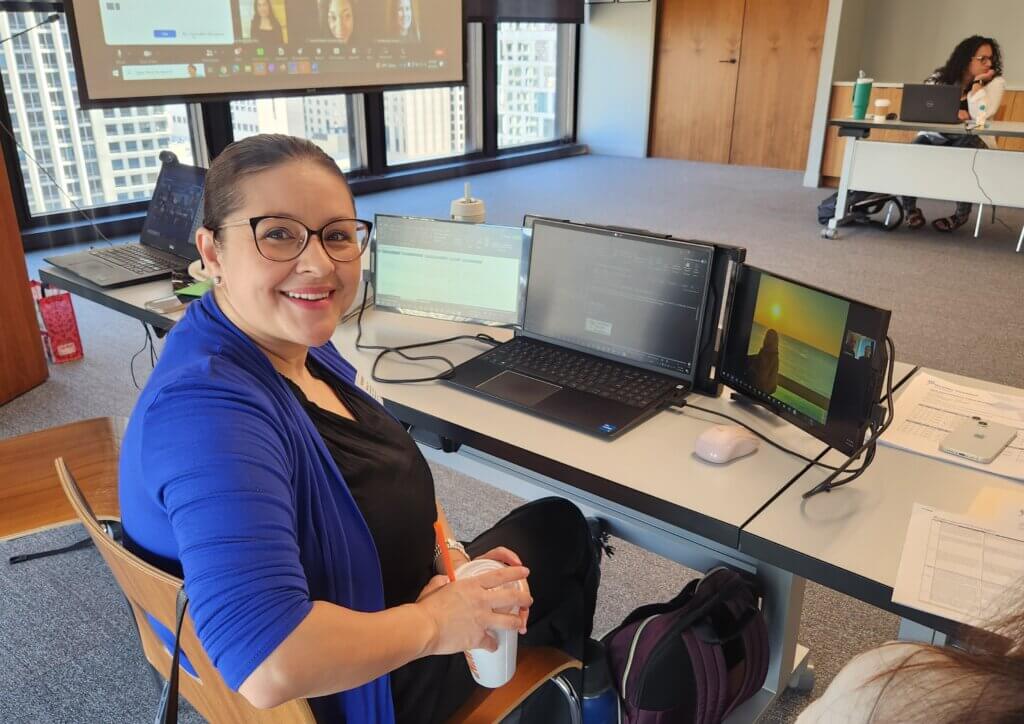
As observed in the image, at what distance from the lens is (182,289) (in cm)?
204

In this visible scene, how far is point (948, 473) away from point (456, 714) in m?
0.86

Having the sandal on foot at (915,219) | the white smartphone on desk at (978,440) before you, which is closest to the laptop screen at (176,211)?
the white smartphone on desk at (978,440)

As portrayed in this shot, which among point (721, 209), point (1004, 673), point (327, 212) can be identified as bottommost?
point (721, 209)

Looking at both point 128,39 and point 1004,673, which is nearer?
point 1004,673

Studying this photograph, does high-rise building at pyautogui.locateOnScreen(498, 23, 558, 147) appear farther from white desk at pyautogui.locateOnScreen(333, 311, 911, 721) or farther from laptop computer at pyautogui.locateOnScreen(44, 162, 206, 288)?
white desk at pyautogui.locateOnScreen(333, 311, 911, 721)

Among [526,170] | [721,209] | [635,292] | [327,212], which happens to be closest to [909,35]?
[721,209]

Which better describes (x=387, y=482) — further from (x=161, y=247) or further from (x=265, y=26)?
(x=265, y=26)

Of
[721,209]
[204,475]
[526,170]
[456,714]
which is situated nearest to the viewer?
[204,475]

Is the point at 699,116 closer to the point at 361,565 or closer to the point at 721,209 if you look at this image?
the point at 721,209

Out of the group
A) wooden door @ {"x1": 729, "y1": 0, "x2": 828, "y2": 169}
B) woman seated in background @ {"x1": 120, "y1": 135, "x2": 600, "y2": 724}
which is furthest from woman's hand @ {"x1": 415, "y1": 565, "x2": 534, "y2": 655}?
wooden door @ {"x1": 729, "y1": 0, "x2": 828, "y2": 169}

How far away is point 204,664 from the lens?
0.89 metres

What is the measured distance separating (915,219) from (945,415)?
16.2ft

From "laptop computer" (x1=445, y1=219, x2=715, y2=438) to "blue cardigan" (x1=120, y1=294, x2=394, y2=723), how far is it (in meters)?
0.57

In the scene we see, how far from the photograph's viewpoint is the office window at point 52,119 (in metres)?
4.50
